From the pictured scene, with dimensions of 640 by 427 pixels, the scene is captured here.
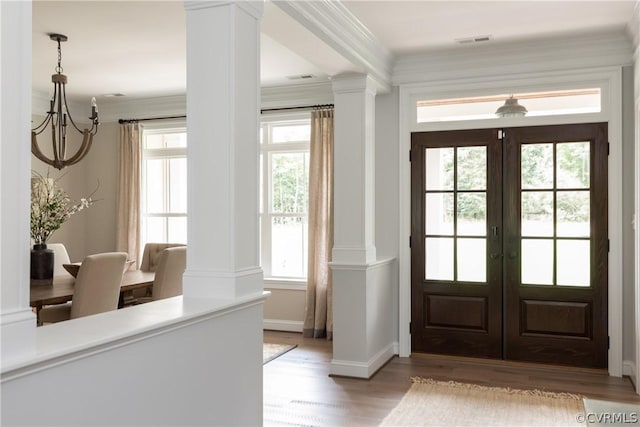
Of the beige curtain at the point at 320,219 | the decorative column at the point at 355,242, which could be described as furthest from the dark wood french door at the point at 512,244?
the beige curtain at the point at 320,219

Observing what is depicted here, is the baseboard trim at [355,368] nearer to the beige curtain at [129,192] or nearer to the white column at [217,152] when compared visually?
the white column at [217,152]

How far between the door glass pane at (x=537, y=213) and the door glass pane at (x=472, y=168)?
0.39 meters

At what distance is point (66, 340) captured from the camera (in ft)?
5.55

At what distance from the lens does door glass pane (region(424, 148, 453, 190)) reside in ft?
16.8

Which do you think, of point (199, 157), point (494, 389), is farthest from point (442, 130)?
point (199, 157)

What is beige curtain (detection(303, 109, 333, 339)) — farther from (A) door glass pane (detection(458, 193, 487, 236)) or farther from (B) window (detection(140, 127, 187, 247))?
(B) window (detection(140, 127, 187, 247))

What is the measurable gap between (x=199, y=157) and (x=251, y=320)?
2.66 ft

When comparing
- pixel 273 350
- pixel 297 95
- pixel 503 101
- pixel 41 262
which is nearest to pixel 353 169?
pixel 503 101

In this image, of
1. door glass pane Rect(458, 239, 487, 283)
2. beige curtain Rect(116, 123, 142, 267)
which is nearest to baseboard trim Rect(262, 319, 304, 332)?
beige curtain Rect(116, 123, 142, 267)

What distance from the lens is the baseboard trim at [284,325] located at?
6.30 meters

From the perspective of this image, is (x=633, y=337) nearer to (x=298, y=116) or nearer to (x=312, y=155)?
(x=312, y=155)

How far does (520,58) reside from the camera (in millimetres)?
4836

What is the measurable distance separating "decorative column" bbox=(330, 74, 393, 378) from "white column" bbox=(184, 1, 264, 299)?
6.92 ft

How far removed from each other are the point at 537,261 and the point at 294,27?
2962mm
